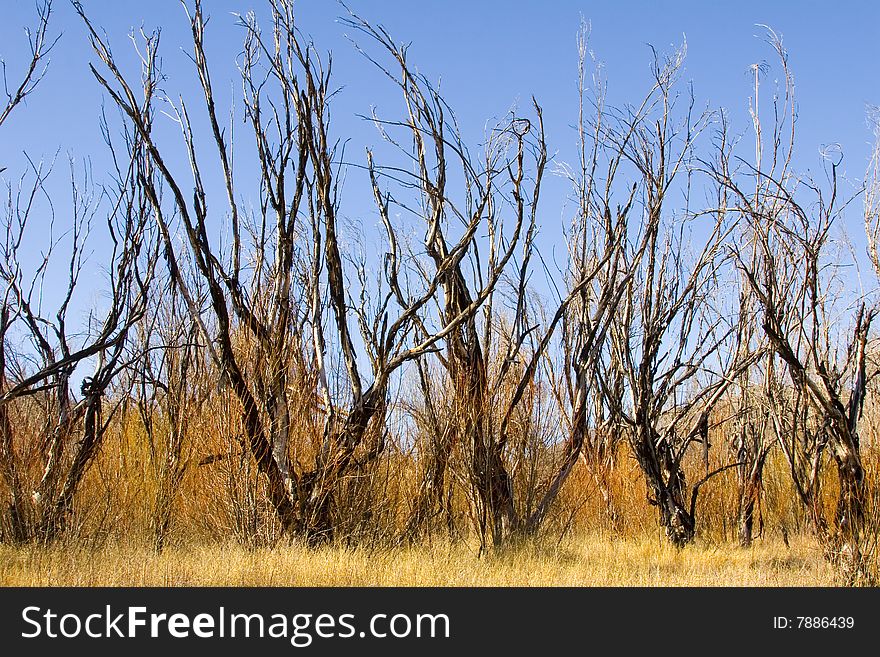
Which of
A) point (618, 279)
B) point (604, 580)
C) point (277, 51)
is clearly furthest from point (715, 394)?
point (277, 51)

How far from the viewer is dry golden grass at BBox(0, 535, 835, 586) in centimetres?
542

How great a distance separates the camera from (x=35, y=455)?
699 centimetres

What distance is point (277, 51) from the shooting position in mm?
7305

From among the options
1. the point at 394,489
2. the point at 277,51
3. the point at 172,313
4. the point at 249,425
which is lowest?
the point at 394,489

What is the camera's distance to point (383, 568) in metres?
5.93

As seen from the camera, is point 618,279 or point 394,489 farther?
point 618,279

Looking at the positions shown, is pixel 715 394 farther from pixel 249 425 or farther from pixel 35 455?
pixel 35 455

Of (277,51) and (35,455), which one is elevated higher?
(277,51)

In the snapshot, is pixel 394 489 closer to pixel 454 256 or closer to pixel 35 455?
pixel 454 256

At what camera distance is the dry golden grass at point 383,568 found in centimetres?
542
